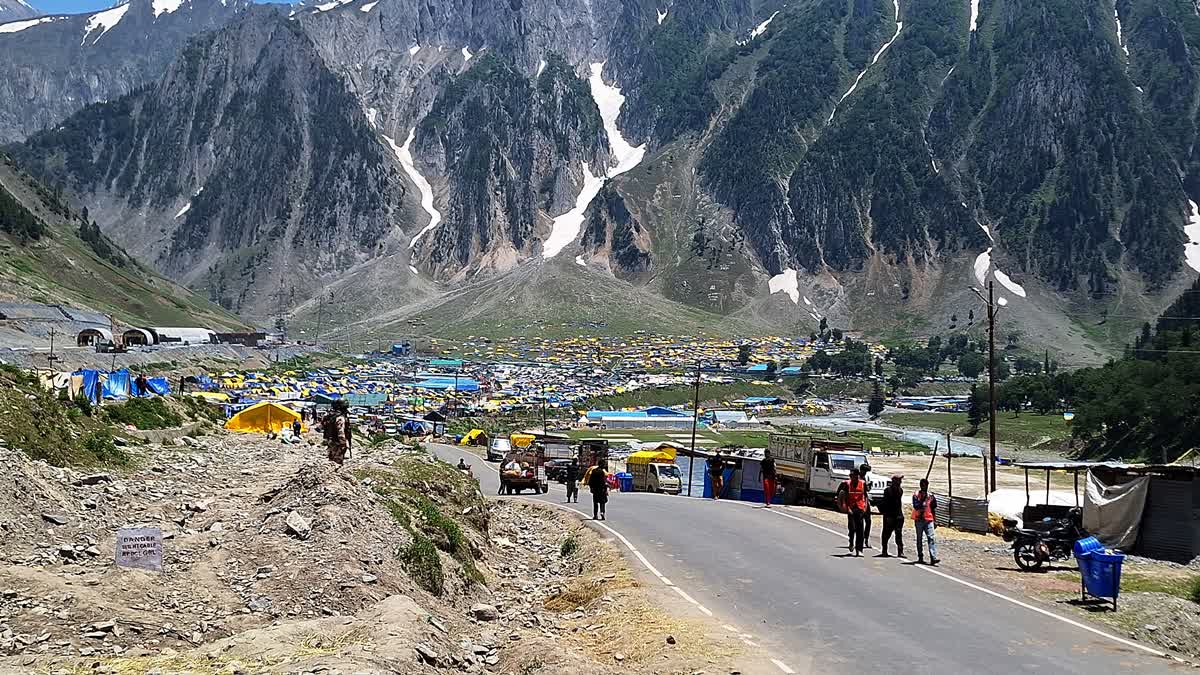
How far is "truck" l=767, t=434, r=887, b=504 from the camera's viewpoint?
31.2 meters

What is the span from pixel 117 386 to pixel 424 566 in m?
33.7

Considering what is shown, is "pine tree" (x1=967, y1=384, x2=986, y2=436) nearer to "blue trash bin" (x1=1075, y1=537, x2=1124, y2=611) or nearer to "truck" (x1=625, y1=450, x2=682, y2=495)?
"truck" (x1=625, y1=450, x2=682, y2=495)

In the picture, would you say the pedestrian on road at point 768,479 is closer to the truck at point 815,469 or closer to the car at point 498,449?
the truck at point 815,469

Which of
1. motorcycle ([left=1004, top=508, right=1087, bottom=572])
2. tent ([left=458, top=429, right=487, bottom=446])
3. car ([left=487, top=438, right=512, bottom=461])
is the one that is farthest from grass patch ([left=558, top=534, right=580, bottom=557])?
tent ([left=458, top=429, right=487, bottom=446])

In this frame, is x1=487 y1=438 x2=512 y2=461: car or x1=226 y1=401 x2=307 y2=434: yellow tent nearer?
x1=226 y1=401 x2=307 y2=434: yellow tent

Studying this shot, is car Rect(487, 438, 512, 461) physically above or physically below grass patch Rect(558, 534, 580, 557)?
below

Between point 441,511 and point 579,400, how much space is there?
335 ft

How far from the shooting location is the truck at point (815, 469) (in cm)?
3123

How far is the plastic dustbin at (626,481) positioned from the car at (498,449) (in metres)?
14.0

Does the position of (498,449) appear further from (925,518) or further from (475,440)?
(925,518)

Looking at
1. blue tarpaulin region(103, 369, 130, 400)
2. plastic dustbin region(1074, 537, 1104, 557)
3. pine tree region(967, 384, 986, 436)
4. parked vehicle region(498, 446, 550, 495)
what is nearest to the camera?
plastic dustbin region(1074, 537, 1104, 557)

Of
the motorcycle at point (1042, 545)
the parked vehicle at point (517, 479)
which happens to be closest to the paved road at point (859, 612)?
the motorcycle at point (1042, 545)

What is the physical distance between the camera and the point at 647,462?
4578cm

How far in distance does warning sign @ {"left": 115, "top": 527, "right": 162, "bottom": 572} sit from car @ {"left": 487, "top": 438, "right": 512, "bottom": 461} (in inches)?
1823
